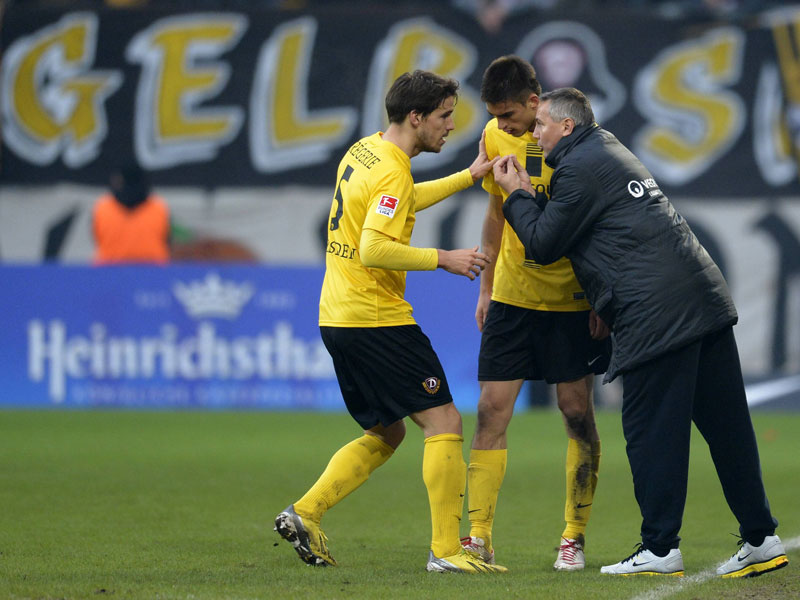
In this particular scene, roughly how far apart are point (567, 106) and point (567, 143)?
0.54 ft

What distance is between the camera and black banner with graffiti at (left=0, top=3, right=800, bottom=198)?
1484 centimetres

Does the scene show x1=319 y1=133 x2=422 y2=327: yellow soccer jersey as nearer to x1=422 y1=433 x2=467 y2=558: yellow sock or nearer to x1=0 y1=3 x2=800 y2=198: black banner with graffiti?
x1=422 y1=433 x2=467 y2=558: yellow sock

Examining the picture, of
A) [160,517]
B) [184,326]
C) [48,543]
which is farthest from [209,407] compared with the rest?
[48,543]

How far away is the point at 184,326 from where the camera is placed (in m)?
12.6

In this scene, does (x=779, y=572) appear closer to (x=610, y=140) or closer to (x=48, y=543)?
(x=610, y=140)

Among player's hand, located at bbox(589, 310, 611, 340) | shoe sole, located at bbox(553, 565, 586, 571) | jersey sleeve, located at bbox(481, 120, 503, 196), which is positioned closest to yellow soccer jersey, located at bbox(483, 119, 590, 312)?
jersey sleeve, located at bbox(481, 120, 503, 196)

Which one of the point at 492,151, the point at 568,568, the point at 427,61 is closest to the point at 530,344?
the point at 492,151

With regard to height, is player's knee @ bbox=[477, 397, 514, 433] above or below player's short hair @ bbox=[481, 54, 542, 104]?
below

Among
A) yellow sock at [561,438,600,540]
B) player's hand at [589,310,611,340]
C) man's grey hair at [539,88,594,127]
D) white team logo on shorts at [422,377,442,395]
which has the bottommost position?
yellow sock at [561,438,600,540]

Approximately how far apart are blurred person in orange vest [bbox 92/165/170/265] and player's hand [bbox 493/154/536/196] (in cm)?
876

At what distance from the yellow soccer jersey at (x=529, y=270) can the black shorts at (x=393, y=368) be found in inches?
23.7

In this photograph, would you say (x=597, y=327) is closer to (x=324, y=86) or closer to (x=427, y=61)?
(x=427, y=61)

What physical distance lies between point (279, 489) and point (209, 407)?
4.69m

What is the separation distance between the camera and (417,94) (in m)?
5.48
